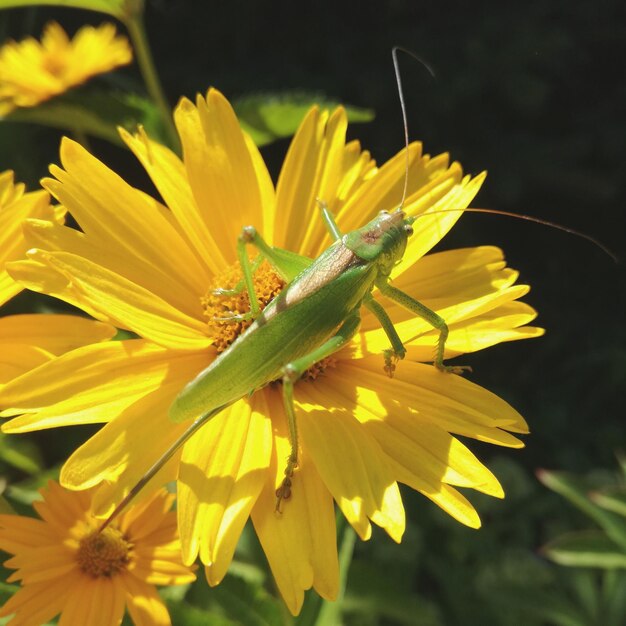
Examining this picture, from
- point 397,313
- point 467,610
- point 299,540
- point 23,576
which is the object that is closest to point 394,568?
point 467,610

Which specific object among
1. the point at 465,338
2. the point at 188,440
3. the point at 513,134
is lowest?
the point at 188,440

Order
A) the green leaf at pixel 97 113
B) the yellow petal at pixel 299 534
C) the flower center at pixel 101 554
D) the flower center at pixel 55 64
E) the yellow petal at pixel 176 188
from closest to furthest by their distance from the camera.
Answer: the yellow petal at pixel 299 534 < the flower center at pixel 101 554 < the yellow petal at pixel 176 188 < the green leaf at pixel 97 113 < the flower center at pixel 55 64

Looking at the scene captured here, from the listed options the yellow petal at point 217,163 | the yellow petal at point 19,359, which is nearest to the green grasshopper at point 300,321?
the yellow petal at point 217,163

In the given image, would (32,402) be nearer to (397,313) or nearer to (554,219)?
(397,313)

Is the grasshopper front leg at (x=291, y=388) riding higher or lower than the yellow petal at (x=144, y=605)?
higher

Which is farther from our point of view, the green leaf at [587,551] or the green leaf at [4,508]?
the green leaf at [587,551]

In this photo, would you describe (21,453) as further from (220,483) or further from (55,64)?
(55,64)

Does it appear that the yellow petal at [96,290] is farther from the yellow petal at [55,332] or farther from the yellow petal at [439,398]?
the yellow petal at [439,398]
